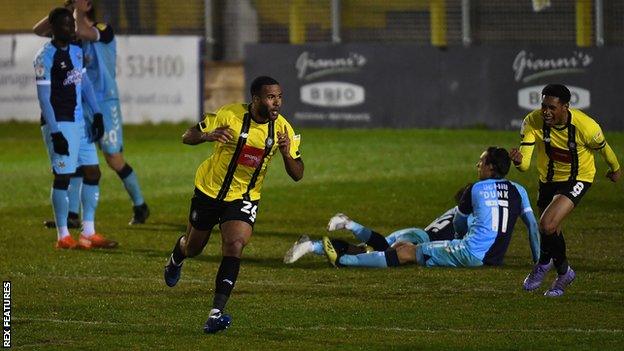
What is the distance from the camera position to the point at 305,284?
41.7 feet

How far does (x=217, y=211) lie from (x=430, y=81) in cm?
1783

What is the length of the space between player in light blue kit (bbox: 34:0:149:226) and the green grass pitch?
19.6 inches

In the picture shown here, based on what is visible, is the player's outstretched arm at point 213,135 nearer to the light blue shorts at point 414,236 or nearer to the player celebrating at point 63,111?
the light blue shorts at point 414,236

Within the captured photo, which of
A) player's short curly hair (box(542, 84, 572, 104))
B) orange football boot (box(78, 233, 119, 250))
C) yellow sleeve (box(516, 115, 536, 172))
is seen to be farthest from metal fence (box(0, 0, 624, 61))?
player's short curly hair (box(542, 84, 572, 104))

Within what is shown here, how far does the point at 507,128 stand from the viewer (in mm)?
27641

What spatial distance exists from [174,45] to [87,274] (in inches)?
675

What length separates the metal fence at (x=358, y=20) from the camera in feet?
92.3

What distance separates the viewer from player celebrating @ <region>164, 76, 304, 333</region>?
10.5 m

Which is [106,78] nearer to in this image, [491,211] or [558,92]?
[491,211]

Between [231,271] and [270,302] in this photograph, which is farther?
[270,302]

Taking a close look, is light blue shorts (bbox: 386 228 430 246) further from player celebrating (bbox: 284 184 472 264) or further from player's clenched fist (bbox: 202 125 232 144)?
player's clenched fist (bbox: 202 125 232 144)

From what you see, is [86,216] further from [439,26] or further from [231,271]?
[439,26]

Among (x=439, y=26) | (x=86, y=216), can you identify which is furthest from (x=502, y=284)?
(x=439, y=26)

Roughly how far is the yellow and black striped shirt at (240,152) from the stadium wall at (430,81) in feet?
55.0
